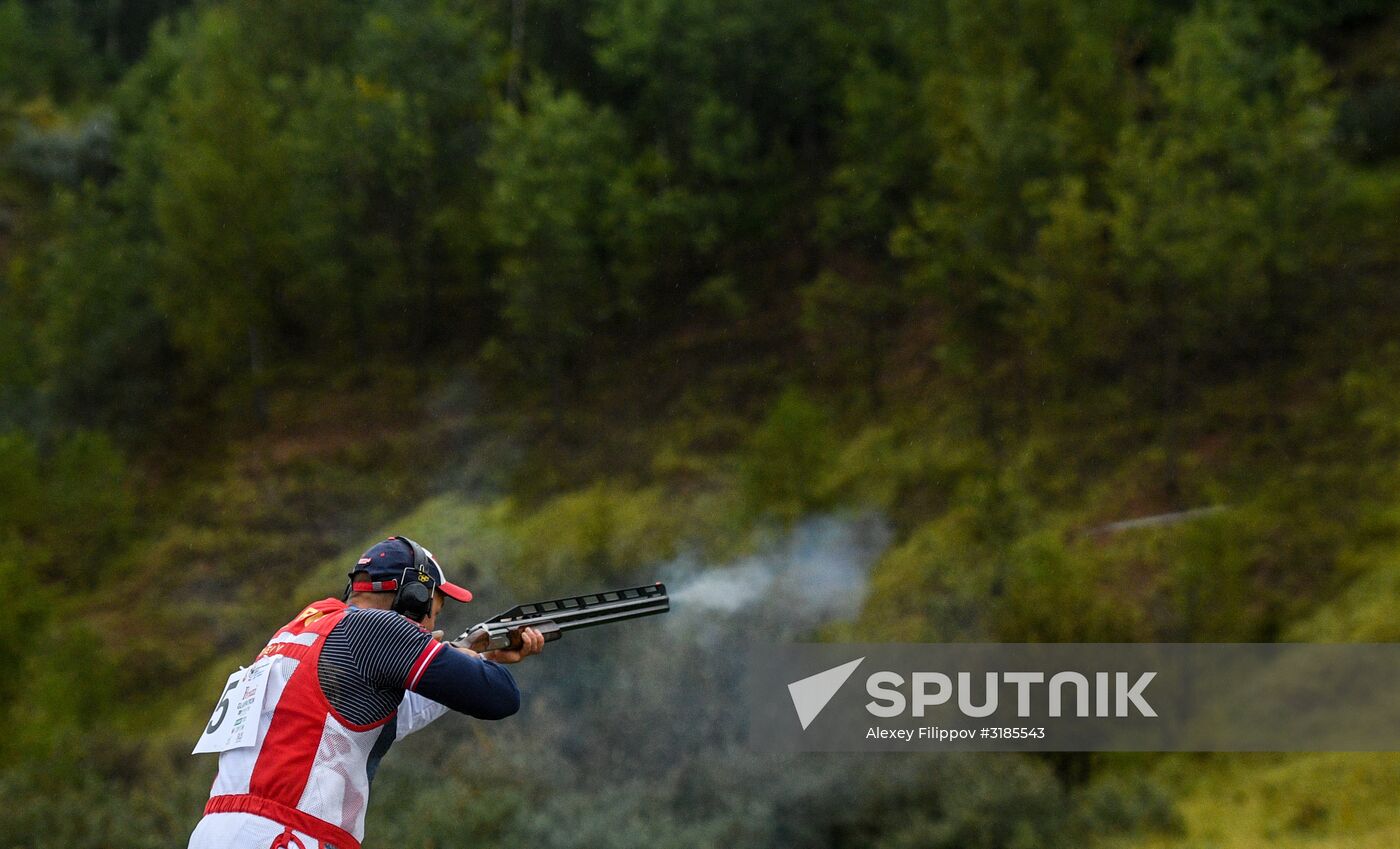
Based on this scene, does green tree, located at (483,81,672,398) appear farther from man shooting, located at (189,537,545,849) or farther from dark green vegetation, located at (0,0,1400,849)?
man shooting, located at (189,537,545,849)

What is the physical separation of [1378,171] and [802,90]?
30.7ft

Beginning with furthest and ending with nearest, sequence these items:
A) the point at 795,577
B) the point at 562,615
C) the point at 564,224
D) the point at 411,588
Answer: the point at 564,224 < the point at 795,577 < the point at 562,615 < the point at 411,588

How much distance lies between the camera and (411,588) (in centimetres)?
387

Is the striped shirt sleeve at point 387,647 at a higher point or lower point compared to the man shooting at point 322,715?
higher

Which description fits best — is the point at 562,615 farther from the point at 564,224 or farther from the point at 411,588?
the point at 564,224

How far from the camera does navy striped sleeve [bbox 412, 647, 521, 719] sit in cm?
354

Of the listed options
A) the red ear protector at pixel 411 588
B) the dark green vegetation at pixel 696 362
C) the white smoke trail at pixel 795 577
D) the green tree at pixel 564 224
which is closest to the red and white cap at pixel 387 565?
the red ear protector at pixel 411 588

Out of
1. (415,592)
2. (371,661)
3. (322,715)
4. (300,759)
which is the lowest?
(300,759)

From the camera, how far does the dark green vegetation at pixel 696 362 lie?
10.7 meters

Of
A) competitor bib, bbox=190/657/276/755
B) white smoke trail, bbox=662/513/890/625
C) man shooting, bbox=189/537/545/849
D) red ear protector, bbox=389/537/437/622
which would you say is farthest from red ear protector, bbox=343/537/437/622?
white smoke trail, bbox=662/513/890/625

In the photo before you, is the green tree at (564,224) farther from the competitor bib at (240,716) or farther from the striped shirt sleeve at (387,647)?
the striped shirt sleeve at (387,647)

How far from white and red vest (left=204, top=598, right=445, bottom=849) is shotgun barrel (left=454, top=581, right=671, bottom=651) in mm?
514

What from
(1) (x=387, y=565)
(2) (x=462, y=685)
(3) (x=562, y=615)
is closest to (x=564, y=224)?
(3) (x=562, y=615)

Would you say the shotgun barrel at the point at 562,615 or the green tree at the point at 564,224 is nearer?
the shotgun barrel at the point at 562,615
